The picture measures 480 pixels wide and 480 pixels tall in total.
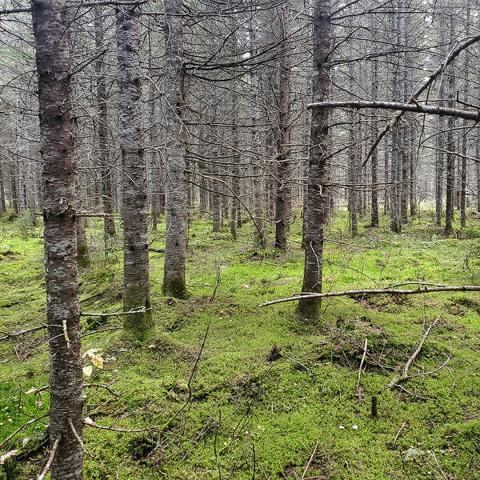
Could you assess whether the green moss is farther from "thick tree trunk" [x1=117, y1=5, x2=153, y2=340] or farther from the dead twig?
the dead twig

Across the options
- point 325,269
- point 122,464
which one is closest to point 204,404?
point 122,464

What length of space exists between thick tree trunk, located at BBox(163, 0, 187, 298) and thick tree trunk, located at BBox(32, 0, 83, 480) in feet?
13.2

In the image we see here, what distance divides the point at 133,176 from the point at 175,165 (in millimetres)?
1765

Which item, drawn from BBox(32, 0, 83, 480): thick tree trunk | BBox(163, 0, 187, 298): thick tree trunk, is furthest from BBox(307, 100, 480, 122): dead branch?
BBox(163, 0, 187, 298): thick tree trunk

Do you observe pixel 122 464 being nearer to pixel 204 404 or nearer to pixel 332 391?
pixel 204 404

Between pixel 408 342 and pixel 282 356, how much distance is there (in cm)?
165

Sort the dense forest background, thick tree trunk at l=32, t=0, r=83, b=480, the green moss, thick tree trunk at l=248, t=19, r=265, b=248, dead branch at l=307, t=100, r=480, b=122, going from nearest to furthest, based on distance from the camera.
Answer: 1. dead branch at l=307, t=100, r=480, b=122
2. thick tree trunk at l=32, t=0, r=83, b=480
3. the dense forest background
4. thick tree trunk at l=248, t=19, r=265, b=248
5. the green moss

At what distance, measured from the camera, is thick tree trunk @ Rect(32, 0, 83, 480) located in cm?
213

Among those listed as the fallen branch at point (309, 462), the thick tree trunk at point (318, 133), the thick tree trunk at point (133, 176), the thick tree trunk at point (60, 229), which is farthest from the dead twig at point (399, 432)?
the thick tree trunk at point (133, 176)

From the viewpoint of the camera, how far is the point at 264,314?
241 inches

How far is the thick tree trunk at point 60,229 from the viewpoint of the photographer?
213 centimetres

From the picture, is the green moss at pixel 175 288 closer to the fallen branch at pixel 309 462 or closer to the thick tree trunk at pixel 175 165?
the thick tree trunk at pixel 175 165

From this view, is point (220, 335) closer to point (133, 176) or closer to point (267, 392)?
point (267, 392)

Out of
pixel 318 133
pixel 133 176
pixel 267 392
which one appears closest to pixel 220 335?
pixel 267 392
